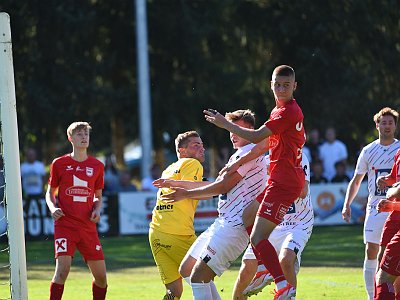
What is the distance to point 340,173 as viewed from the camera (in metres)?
21.8

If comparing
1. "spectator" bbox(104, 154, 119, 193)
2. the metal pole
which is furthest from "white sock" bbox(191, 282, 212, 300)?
the metal pole

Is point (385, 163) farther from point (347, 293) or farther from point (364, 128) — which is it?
point (364, 128)

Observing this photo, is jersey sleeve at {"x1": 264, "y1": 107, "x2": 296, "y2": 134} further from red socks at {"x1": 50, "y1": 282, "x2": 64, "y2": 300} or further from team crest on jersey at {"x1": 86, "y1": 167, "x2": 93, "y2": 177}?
red socks at {"x1": 50, "y1": 282, "x2": 64, "y2": 300}

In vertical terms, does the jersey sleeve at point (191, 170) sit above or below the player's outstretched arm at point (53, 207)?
above

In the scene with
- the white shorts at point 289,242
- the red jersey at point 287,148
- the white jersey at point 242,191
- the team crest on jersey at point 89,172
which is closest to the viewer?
the red jersey at point 287,148

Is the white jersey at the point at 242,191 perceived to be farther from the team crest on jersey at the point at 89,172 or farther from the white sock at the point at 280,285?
the team crest on jersey at the point at 89,172

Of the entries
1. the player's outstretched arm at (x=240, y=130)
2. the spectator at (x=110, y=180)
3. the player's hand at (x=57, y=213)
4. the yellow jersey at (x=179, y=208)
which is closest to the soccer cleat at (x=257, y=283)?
the yellow jersey at (x=179, y=208)

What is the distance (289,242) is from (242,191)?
0.95 metres

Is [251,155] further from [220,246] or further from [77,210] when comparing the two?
[77,210]

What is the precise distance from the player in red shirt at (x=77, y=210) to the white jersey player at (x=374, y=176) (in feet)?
8.74

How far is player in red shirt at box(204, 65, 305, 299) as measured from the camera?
8391 mm

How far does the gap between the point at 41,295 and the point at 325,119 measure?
1829 cm

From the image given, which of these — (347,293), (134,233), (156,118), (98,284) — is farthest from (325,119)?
(98,284)

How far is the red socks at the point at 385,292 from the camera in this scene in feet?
27.5
